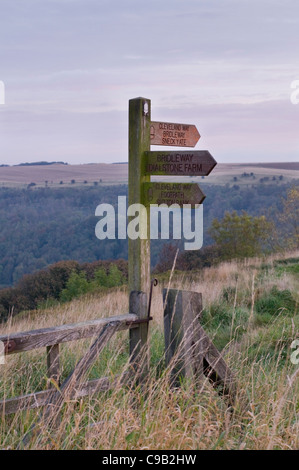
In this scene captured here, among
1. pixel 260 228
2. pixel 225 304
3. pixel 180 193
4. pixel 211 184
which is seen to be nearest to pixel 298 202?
pixel 260 228

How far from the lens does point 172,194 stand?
501 centimetres

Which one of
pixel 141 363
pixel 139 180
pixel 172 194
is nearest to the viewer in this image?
pixel 141 363

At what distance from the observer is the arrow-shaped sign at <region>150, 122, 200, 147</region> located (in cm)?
529

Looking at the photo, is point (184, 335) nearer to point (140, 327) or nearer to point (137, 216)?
point (140, 327)

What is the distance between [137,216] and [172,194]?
16.1 inches

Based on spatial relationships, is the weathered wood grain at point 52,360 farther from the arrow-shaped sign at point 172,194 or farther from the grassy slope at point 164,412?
the arrow-shaped sign at point 172,194

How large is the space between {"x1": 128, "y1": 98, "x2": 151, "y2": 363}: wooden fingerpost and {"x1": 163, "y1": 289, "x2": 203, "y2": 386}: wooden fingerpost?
1.80 ft

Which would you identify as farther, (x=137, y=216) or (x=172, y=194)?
(x=137, y=216)

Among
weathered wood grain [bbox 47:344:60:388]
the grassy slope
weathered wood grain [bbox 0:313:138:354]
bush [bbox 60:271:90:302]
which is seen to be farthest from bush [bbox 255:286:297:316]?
bush [bbox 60:271:90:302]

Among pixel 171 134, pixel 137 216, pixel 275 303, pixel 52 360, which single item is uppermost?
pixel 171 134

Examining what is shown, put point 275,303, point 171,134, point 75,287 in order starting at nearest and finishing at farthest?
1. point 171,134
2. point 275,303
3. point 75,287

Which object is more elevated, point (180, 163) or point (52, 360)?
point (180, 163)

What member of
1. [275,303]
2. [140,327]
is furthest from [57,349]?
[275,303]
